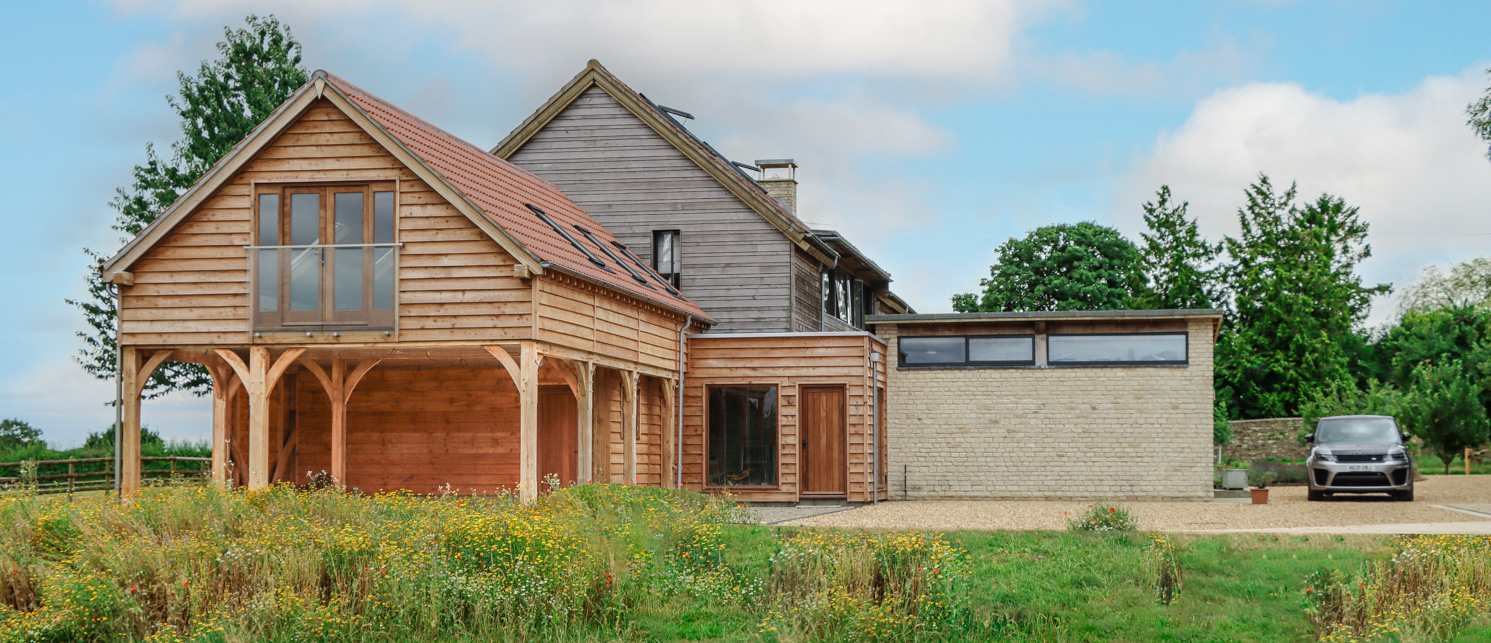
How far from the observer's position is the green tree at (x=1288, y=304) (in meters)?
44.6

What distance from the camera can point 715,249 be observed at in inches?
1023

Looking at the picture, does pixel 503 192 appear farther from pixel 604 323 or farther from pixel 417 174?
pixel 417 174

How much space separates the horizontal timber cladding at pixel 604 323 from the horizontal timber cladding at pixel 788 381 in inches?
35.3

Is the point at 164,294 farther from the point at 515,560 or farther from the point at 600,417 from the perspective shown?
the point at 515,560

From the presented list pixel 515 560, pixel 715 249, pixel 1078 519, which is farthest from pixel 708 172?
pixel 515 560

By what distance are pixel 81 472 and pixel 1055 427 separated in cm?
2155

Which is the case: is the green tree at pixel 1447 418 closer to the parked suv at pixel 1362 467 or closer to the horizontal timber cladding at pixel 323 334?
the parked suv at pixel 1362 467

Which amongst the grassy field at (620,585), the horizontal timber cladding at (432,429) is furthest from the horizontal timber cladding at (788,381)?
the grassy field at (620,585)

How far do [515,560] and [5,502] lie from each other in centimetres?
647

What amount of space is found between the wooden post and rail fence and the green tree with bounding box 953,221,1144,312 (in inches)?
1236

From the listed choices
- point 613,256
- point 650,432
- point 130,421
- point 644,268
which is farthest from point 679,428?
point 130,421

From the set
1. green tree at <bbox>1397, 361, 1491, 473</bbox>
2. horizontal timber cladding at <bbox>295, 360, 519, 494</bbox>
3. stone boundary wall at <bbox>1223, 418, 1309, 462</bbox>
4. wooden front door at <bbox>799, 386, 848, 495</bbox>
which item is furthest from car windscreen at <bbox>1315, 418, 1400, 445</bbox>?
stone boundary wall at <bbox>1223, 418, 1309, 462</bbox>

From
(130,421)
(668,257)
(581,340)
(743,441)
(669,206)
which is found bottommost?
(743,441)

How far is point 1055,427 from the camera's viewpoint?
24.4m
